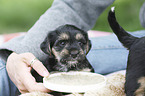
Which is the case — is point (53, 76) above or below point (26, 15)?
below

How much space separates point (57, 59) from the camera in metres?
1.67

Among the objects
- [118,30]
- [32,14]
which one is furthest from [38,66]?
[32,14]

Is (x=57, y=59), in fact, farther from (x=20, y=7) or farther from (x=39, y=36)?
→ (x=20, y=7)

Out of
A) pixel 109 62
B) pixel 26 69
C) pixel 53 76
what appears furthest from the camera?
pixel 109 62

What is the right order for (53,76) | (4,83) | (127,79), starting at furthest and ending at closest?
(4,83)
(53,76)
(127,79)

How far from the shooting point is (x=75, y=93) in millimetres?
1209

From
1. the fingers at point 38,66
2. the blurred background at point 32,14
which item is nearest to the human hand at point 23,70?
the fingers at point 38,66

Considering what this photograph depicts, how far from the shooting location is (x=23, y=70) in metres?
1.60

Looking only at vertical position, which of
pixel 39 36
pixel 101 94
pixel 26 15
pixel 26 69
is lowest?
pixel 101 94

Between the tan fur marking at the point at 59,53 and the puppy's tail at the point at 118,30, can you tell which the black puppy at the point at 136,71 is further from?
the tan fur marking at the point at 59,53

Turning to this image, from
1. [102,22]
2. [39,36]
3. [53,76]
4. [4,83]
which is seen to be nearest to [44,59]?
[39,36]

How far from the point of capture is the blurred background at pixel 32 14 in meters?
5.89

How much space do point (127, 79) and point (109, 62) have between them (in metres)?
0.98

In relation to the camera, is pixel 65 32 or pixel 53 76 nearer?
pixel 53 76
